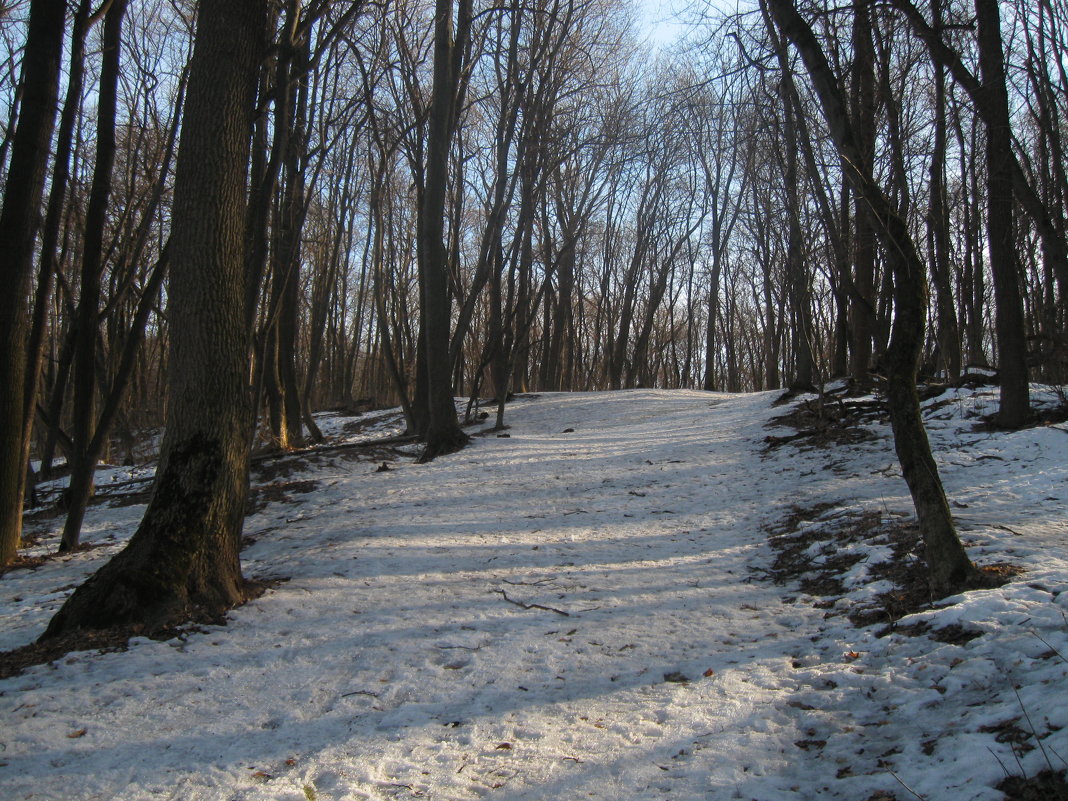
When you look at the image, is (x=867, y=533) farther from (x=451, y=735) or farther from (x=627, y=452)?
(x=627, y=452)

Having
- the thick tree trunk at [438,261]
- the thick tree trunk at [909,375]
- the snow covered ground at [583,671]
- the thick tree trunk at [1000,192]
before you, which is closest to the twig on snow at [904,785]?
the snow covered ground at [583,671]

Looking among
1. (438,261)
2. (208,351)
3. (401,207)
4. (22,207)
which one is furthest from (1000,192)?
(401,207)

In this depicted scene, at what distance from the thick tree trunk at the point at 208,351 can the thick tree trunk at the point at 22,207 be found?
8.96ft

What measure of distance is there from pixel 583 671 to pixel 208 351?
3.61m

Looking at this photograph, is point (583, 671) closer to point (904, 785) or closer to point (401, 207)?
point (904, 785)

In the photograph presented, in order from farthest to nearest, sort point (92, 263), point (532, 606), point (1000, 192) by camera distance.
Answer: point (1000, 192) < point (92, 263) < point (532, 606)

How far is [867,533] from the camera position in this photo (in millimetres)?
5484

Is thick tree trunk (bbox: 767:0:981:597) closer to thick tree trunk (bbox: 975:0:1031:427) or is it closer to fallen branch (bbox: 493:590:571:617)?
fallen branch (bbox: 493:590:571:617)

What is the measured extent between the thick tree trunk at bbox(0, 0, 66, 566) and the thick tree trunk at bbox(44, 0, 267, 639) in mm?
2732

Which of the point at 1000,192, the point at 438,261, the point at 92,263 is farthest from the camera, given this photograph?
the point at 438,261

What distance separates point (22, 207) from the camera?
6508mm

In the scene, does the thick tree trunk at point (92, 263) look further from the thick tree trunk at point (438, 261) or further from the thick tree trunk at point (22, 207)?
the thick tree trunk at point (438, 261)

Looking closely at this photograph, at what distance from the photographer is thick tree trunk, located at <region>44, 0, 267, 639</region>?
464cm

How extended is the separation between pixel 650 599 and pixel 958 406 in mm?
6279
